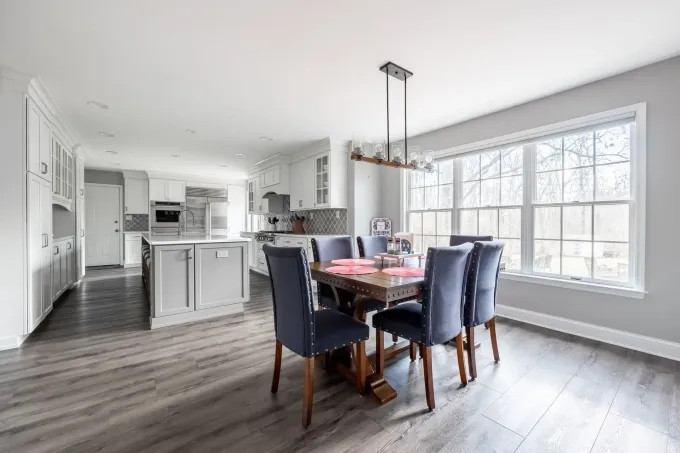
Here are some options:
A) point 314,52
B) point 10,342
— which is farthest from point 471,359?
point 10,342

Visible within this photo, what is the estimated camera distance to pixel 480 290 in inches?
87.4

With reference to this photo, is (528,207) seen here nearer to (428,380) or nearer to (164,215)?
(428,380)

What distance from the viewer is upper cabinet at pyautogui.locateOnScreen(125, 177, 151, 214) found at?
7.32 metres

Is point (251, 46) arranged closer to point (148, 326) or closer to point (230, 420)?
point (230, 420)

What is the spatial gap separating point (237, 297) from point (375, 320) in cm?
216

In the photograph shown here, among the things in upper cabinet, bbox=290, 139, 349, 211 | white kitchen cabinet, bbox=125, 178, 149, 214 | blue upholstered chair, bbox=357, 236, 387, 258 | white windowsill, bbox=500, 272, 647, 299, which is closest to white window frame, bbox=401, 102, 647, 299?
white windowsill, bbox=500, 272, 647, 299

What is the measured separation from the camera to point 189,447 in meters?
1.46

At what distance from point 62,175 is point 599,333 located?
6.69m

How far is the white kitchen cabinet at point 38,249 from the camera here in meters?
2.75

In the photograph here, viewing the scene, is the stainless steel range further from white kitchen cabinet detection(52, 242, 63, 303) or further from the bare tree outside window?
the bare tree outside window

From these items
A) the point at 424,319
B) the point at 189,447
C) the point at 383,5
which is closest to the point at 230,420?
the point at 189,447

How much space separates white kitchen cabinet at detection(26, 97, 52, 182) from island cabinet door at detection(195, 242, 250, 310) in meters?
1.68

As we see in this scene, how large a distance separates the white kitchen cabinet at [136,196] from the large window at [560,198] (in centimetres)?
724

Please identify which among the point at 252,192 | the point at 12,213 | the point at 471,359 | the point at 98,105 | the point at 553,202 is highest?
the point at 98,105
